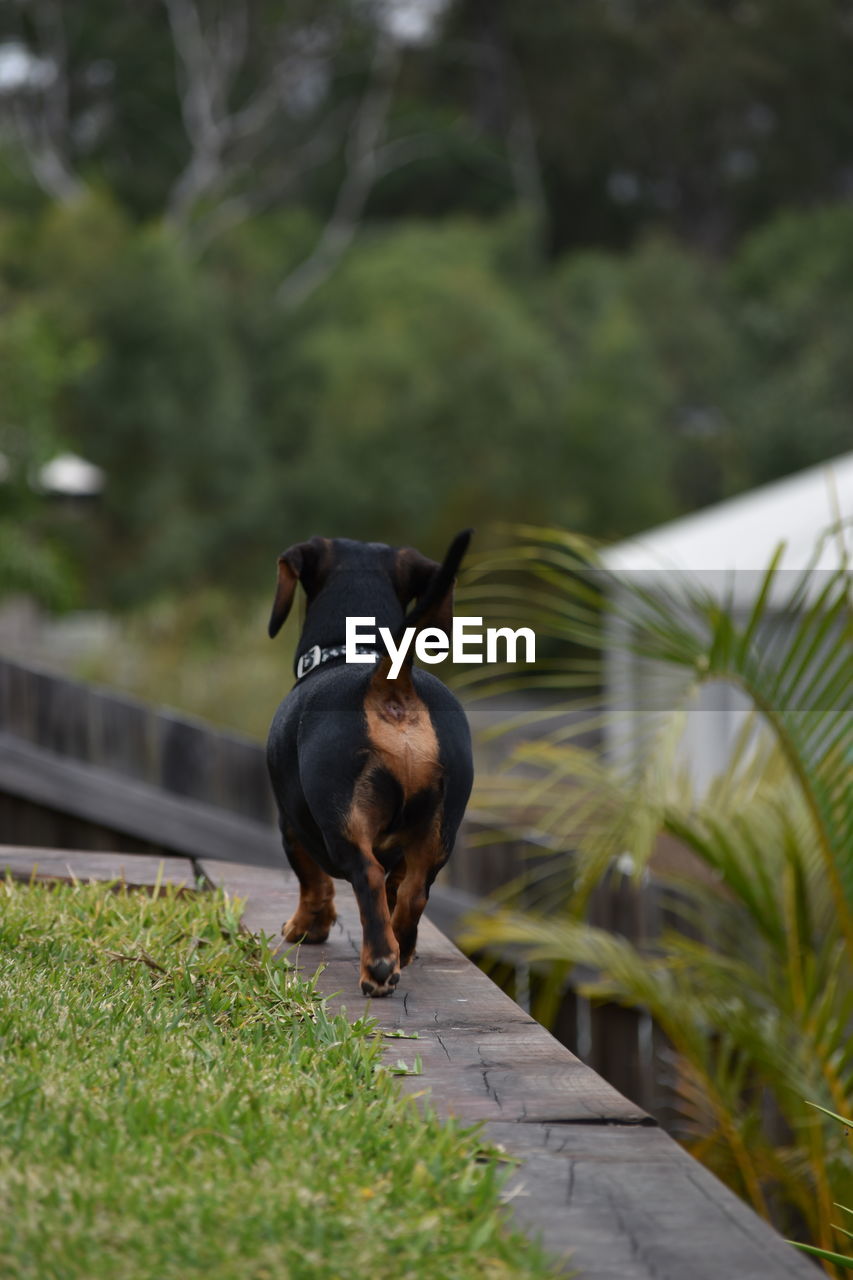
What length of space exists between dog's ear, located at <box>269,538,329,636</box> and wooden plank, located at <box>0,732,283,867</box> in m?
3.04

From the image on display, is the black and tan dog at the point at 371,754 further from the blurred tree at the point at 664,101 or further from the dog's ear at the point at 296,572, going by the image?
the blurred tree at the point at 664,101

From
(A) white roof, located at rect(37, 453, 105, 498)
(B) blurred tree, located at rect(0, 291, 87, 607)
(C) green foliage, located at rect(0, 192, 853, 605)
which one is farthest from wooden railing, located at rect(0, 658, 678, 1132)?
(C) green foliage, located at rect(0, 192, 853, 605)

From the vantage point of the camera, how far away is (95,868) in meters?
3.60

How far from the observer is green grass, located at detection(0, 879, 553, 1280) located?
4.78ft

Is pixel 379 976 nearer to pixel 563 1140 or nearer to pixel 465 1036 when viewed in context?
pixel 465 1036

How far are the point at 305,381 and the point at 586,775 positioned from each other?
2227 cm

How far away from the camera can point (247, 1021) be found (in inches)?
86.3

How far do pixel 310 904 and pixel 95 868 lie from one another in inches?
41.8

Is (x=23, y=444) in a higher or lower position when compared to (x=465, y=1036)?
higher

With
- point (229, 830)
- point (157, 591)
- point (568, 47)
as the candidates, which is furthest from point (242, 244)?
point (229, 830)

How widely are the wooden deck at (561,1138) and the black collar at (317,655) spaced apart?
488 mm

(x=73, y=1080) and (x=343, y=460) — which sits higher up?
(x=343, y=460)

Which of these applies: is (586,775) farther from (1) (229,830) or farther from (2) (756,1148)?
(1) (229,830)

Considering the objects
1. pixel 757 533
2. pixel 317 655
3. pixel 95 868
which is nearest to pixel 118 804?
pixel 95 868
